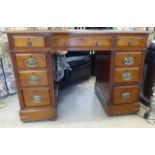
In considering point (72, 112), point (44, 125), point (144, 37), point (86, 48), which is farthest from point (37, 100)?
point (144, 37)

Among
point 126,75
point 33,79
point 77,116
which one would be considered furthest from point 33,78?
point 126,75

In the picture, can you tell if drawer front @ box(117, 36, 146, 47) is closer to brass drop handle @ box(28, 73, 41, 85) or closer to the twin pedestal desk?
the twin pedestal desk

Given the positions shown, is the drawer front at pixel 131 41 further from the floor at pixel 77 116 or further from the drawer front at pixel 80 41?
the floor at pixel 77 116

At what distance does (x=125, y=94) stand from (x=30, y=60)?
941 mm

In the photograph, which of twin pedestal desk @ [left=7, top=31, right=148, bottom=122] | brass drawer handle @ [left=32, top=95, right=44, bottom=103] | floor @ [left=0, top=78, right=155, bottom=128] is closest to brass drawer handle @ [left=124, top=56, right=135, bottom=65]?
twin pedestal desk @ [left=7, top=31, right=148, bottom=122]

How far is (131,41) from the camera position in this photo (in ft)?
4.70

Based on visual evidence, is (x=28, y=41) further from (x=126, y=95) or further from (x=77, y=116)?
(x=126, y=95)

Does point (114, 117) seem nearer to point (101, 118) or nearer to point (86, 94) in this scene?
point (101, 118)

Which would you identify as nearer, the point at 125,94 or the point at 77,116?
the point at 125,94

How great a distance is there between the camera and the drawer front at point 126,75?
154cm

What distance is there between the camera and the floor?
5.30 ft
